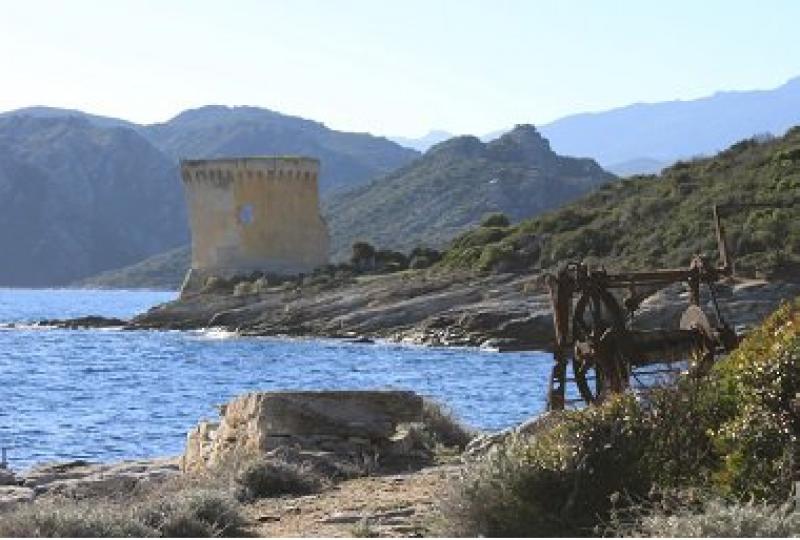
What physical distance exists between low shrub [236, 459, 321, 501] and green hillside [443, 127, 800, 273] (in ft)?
144

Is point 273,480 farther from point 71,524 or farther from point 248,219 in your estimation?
point 248,219

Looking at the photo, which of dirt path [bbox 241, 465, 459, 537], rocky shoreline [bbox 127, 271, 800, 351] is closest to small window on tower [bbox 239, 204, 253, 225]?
rocky shoreline [bbox 127, 271, 800, 351]

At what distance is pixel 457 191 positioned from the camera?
164 metres

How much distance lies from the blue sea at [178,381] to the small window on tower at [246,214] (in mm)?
16797

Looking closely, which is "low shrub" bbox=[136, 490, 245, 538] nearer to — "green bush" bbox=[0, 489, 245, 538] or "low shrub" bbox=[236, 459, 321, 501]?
"green bush" bbox=[0, 489, 245, 538]

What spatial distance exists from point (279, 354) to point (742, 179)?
2546cm

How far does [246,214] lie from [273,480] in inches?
3080

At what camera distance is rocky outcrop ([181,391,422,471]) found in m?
13.7

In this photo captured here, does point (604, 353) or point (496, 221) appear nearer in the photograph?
point (604, 353)

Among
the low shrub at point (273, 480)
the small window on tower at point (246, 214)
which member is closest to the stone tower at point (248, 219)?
the small window on tower at point (246, 214)

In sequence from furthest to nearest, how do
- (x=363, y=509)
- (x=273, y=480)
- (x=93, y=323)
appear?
(x=93, y=323)
(x=273, y=480)
(x=363, y=509)

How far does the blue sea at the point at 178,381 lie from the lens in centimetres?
2816

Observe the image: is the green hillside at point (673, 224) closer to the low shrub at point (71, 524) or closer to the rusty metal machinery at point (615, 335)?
the rusty metal machinery at point (615, 335)

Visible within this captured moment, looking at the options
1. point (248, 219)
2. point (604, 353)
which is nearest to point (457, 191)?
point (248, 219)
